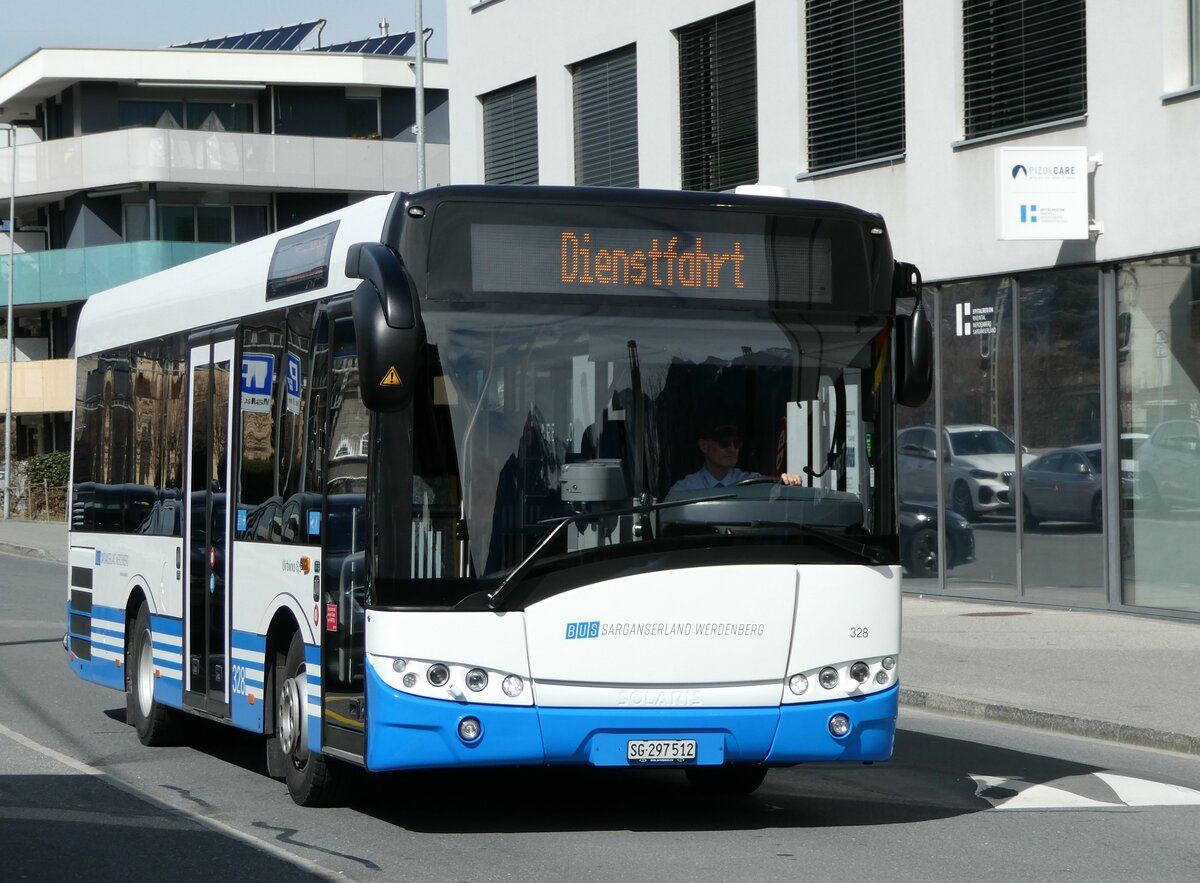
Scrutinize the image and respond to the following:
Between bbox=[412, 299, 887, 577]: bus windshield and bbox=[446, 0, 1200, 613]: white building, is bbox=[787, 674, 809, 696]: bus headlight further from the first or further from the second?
bbox=[446, 0, 1200, 613]: white building

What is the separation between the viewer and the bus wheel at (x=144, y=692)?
11742 mm

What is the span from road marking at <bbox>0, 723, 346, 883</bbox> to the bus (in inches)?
19.7

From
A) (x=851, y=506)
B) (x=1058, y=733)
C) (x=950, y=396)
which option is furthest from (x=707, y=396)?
(x=950, y=396)

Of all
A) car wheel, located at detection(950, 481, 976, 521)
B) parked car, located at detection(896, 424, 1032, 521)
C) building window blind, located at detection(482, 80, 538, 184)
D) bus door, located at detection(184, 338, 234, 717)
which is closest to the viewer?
bus door, located at detection(184, 338, 234, 717)

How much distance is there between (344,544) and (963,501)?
Result: 1356cm

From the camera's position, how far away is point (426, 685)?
7.83 metres

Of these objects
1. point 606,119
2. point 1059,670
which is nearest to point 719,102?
point 606,119

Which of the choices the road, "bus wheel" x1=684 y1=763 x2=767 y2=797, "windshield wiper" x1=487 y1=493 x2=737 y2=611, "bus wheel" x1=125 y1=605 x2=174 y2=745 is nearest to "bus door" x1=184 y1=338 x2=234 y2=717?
the road

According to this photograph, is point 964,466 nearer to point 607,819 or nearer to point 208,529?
point 208,529

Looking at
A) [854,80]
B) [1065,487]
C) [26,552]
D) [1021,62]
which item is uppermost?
[854,80]

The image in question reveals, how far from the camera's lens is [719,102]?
959 inches

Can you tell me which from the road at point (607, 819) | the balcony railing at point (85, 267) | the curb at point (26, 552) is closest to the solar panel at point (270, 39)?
the balcony railing at point (85, 267)

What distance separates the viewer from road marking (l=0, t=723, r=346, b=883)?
7594mm

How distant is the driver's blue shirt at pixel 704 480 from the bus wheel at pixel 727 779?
1952 millimetres
